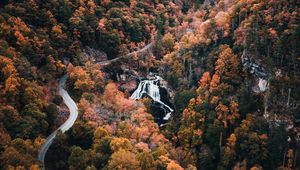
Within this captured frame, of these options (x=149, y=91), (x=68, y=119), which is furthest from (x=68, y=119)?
(x=149, y=91)

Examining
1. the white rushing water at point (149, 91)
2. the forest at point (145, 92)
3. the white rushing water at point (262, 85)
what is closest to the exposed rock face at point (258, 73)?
the white rushing water at point (262, 85)

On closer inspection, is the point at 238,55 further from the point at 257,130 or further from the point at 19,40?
the point at 19,40

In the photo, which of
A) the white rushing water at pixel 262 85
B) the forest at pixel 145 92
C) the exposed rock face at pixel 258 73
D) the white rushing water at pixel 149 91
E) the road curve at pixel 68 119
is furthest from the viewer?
the white rushing water at pixel 149 91

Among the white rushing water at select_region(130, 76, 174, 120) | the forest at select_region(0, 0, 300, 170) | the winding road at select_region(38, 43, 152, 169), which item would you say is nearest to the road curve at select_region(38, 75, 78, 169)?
the winding road at select_region(38, 43, 152, 169)

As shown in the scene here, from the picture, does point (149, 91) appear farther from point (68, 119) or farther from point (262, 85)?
point (262, 85)

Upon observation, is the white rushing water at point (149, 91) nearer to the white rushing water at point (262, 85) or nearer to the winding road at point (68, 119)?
the winding road at point (68, 119)

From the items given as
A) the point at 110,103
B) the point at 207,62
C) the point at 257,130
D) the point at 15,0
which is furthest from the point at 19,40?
the point at 257,130

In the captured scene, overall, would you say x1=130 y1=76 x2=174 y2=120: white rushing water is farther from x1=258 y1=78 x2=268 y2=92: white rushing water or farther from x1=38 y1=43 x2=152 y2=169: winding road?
x1=258 y1=78 x2=268 y2=92: white rushing water
